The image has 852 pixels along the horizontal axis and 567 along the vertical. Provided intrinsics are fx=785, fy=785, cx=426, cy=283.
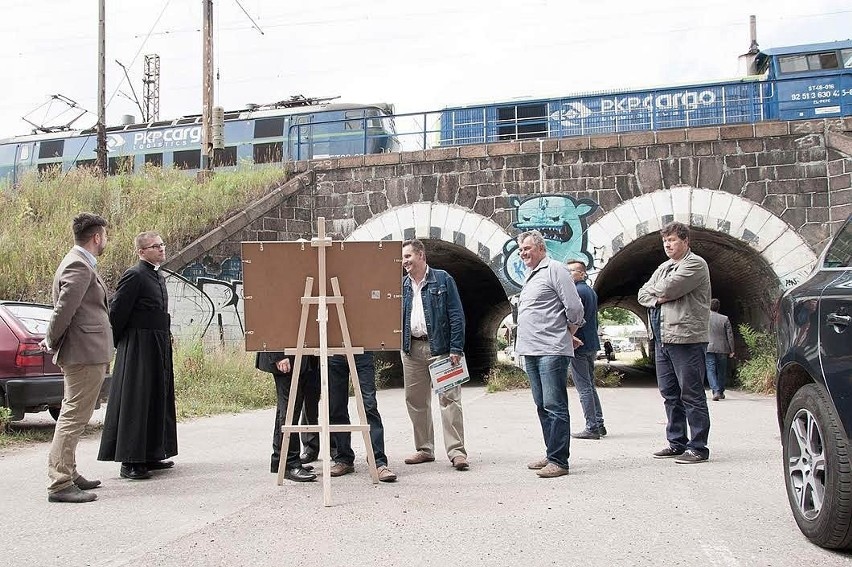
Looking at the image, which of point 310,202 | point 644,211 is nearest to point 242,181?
point 310,202

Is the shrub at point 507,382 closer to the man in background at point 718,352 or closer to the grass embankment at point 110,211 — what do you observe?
the man in background at point 718,352

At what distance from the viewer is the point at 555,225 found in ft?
52.5

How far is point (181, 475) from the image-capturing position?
21.2ft

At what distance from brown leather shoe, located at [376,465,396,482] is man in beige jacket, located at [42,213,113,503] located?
2.03 metres

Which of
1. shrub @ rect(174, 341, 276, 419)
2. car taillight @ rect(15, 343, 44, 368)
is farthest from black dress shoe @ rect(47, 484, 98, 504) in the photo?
shrub @ rect(174, 341, 276, 419)

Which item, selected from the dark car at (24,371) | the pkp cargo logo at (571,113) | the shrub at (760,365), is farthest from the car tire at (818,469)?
the pkp cargo logo at (571,113)

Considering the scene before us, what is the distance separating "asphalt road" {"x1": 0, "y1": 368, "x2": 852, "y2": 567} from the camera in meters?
4.04

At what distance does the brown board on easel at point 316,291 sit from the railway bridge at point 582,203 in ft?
34.1

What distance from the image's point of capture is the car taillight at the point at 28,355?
8.12 meters

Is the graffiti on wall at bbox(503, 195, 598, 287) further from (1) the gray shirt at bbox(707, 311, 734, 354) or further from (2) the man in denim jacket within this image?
(2) the man in denim jacket

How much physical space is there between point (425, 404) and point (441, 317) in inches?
31.0

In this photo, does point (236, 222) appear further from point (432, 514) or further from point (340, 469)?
point (432, 514)

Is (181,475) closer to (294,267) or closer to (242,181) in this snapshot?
(294,267)

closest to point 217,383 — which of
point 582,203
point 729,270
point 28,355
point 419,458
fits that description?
point 28,355
